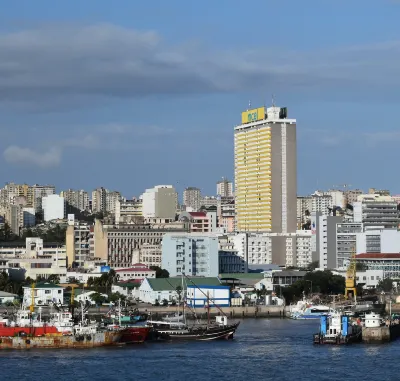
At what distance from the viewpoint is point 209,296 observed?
1994 inches

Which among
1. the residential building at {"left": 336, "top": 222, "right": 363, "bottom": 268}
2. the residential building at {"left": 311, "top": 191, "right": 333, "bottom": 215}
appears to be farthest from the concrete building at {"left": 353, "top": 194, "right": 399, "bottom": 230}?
the residential building at {"left": 311, "top": 191, "right": 333, "bottom": 215}

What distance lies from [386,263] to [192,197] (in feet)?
183

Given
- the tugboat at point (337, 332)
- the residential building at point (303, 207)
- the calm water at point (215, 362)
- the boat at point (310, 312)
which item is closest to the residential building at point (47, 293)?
the boat at point (310, 312)

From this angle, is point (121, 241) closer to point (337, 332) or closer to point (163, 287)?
point (163, 287)

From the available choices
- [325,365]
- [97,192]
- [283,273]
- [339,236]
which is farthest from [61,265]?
[97,192]

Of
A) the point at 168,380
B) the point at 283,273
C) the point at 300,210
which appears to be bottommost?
the point at 168,380

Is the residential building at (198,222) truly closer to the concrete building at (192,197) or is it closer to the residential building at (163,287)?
the residential building at (163,287)

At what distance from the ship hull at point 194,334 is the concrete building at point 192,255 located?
23938mm

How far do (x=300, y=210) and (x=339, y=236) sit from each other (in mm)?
29705

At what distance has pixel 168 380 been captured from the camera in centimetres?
2738

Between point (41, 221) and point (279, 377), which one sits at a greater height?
point (41, 221)

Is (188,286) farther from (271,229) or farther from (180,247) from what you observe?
(271,229)

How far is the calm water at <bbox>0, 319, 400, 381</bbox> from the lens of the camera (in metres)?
28.1

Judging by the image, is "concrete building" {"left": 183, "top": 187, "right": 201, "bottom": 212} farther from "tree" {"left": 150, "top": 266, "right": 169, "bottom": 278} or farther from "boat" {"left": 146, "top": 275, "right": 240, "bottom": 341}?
"boat" {"left": 146, "top": 275, "right": 240, "bottom": 341}
